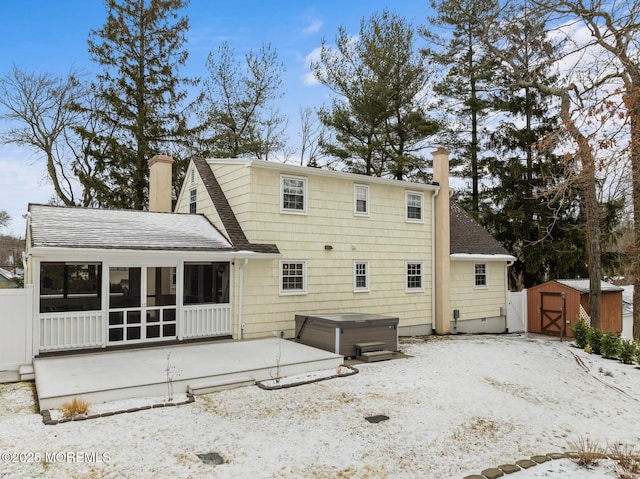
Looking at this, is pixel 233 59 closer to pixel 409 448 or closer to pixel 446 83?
pixel 446 83

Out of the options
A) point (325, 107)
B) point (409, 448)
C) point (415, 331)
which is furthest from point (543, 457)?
point (325, 107)

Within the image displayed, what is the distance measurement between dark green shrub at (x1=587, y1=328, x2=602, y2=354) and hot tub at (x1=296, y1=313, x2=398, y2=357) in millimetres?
6778

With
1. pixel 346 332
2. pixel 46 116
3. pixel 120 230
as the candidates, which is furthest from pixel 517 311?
pixel 46 116

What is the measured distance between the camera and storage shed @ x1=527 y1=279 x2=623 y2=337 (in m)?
17.6

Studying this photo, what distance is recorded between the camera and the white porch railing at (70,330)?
9.63 meters

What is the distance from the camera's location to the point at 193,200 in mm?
15148

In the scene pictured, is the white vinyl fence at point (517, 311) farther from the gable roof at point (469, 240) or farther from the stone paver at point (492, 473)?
the stone paver at point (492, 473)

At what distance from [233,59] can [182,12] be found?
3640mm

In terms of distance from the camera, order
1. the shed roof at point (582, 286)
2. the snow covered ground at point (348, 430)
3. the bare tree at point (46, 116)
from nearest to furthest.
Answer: the snow covered ground at point (348, 430) → the shed roof at point (582, 286) → the bare tree at point (46, 116)

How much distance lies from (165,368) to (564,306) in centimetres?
1511

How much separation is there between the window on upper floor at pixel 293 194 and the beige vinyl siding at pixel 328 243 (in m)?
0.14

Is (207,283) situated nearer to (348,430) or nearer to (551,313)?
(348,430)

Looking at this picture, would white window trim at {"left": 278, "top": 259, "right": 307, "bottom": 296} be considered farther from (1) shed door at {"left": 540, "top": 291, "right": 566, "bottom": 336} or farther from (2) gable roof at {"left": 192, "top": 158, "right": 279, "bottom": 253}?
(1) shed door at {"left": 540, "top": 291, "right": 566, "bottom": 336}

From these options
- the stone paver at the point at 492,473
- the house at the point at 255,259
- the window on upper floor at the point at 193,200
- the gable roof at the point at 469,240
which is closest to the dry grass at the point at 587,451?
the stone paver at the point at 492,473
